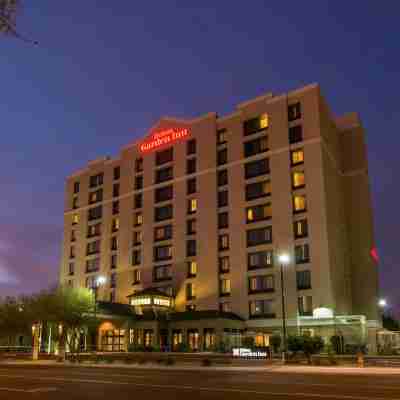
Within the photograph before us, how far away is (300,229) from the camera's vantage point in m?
61.9

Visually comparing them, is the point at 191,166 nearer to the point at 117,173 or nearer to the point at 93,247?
the point at 117,173

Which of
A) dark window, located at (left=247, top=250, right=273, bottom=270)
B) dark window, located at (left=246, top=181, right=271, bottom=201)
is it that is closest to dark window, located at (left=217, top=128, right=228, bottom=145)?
dark window, located at (left=246, top=181, right=271, bottom=201)

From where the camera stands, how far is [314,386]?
808 inches

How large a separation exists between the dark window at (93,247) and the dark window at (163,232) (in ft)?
45.0

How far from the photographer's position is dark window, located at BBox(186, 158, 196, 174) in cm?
7512

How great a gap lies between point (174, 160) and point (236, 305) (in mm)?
25167

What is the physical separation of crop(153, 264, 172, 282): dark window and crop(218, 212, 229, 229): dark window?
1041cm

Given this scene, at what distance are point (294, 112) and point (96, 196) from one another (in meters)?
39.8

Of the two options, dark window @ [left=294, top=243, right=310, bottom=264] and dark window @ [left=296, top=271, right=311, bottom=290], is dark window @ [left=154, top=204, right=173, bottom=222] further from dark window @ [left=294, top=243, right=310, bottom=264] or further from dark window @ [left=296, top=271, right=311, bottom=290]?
dark window @ [left=296, top=271, right=311, bottom=290]

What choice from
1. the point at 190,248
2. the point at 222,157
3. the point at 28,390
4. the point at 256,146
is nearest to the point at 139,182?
the point at 190,248

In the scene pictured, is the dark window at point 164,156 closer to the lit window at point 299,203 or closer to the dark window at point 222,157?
the dark window at point 222,157

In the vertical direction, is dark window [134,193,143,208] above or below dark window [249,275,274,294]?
above

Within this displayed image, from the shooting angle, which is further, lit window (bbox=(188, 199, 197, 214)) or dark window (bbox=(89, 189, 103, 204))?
dark window (bbox=(89, 189, 103, 204))

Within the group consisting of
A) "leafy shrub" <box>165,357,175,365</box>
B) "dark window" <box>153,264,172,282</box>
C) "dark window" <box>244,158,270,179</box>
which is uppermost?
"dark window" <box>244,158,270,179</box>
